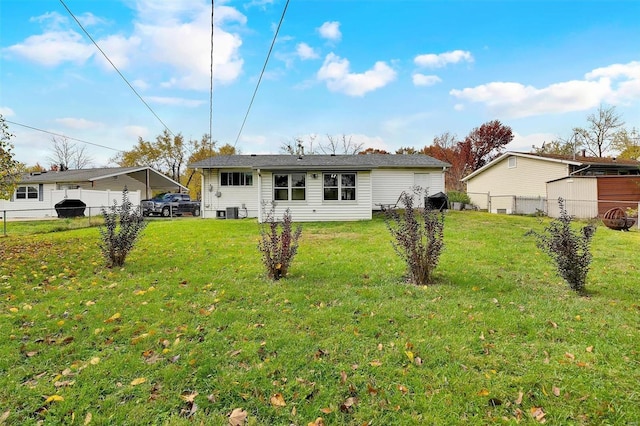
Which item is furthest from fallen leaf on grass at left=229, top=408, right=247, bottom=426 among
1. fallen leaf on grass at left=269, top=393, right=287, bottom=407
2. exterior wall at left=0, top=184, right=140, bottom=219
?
exterior wall at left=0, top=184, right=140, bottom=219

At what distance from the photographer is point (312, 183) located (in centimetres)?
1485

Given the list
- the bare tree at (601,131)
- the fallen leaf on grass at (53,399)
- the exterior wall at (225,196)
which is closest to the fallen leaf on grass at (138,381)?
the fallen leaf on grass at (53,399)

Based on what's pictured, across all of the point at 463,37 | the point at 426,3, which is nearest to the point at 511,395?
the point at 426,3

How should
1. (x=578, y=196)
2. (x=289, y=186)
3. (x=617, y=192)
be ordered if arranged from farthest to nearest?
(x=578, y=196)
(x=617, y=192)
(x=289, y=186)

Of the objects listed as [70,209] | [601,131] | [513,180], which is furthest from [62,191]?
[601,131]

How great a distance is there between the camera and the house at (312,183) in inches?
581

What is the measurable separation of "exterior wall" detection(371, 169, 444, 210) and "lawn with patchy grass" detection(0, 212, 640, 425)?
13153 millimetres

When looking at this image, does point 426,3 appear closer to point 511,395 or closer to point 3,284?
point 511,395

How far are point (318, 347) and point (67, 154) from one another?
5538cm

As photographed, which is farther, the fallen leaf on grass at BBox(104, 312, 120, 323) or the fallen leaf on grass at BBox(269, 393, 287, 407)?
the fallen leaf on grass at BBox(104, 312, 120, 323)

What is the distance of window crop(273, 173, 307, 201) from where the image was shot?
1482 cm

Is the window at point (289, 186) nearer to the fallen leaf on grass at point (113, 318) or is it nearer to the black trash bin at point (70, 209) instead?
the fallen leaf on grass at point (113, 318)

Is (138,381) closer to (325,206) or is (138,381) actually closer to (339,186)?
(325,206)

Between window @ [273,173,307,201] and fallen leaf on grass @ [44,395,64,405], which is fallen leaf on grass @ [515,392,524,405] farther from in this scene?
window @ [273,173,307,201]
